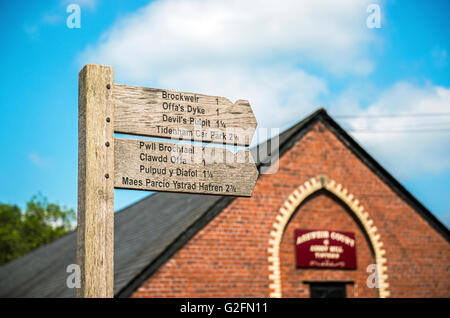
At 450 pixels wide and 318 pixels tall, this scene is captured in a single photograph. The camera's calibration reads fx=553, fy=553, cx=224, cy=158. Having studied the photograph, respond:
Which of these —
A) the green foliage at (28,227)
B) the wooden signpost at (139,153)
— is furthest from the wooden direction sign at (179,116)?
the green foliage at (28,227)

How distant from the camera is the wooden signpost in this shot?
3.87 m

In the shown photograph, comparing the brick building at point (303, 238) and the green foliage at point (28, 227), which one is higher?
the green foliage at point (28, 227)

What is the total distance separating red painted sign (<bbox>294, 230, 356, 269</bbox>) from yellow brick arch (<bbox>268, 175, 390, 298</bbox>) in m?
0.63

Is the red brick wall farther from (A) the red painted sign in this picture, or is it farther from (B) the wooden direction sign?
(B) the wooden direction sign

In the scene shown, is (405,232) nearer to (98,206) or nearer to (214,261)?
(214,261)

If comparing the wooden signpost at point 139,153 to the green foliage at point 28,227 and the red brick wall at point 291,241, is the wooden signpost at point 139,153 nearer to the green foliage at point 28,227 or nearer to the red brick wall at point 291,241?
the red brick wall at point 291,241

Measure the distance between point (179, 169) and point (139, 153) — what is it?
32 cm

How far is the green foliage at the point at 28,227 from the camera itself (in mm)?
60844

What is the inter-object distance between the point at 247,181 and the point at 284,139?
12.0 meters

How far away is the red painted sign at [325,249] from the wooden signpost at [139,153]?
11.6m

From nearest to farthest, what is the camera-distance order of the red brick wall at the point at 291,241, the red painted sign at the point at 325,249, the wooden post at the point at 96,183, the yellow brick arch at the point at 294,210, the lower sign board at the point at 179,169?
the wooden post at the point at 96,183, the lower sign board at the point at 179,169, the red brick wall at the point at 291,241, the yellow brick arch at the point at 294,210, the red painted sign at the point at 325,249

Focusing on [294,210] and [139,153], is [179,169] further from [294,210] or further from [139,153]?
[294,210]

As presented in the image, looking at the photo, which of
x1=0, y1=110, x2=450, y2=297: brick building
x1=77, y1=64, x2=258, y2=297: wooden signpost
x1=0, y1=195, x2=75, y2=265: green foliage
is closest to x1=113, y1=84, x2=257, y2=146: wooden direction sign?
x1=77, y1=64, x2=258, y2=297: wooden signpost

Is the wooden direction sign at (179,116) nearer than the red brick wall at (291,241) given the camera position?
Yes
